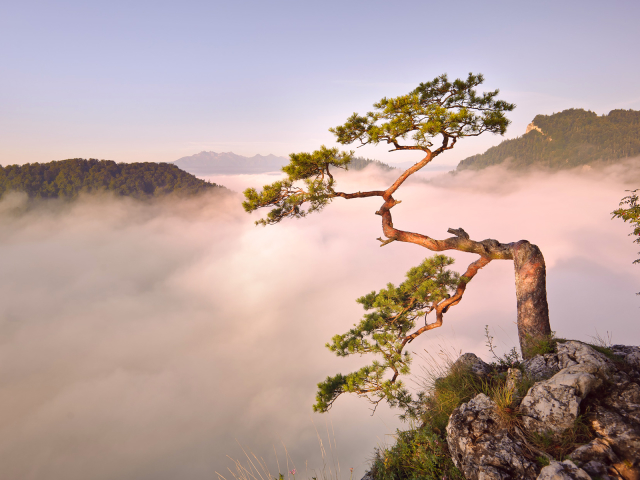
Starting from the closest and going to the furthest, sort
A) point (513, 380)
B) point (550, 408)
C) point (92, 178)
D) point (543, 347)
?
1. point (550, 408)
2. point (513, 380)
3. point (543, 347)
4. point (92, 178)

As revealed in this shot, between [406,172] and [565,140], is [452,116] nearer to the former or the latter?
[406,172]

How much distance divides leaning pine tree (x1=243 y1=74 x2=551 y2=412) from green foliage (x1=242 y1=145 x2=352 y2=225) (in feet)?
0.09

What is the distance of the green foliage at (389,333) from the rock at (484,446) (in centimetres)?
227

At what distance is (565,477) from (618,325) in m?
259

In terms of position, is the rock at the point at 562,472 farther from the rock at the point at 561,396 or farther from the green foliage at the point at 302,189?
the green foliage at the point at 302,189

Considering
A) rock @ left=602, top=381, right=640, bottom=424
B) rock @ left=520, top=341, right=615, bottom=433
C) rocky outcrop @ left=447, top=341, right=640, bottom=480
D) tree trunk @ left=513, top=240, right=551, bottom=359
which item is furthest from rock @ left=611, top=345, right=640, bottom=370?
tree trunk @ left=513, top=240, right=551, bottom=359

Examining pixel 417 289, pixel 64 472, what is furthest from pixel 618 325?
pixel 64 472

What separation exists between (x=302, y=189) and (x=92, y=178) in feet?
577

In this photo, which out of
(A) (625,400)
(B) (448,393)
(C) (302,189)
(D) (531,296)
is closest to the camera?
(A) (625,400)

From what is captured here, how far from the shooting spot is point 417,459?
5.15 meters

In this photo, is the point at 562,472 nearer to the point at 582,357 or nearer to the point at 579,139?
the point at 582,357

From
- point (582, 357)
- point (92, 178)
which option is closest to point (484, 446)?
point (582, 357)

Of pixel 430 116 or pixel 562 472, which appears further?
pixel 430 116

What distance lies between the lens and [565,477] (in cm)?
338
